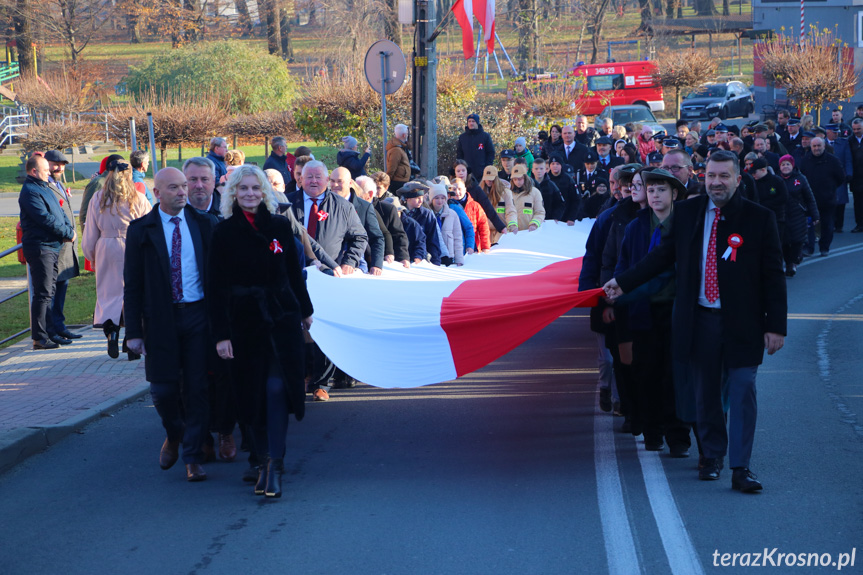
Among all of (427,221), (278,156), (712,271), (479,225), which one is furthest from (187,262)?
(278,156)

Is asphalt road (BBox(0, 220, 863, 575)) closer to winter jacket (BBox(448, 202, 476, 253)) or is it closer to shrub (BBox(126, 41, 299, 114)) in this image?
winter jacket (BBox(448, 202, 476, 253))

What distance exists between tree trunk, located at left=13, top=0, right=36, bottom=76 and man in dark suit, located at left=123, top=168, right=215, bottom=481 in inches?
1825

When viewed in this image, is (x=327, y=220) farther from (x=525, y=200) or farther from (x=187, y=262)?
(x=525, y=200)

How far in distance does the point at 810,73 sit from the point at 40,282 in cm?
2679

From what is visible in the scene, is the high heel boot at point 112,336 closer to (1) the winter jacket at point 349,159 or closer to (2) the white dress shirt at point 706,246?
(1) the winter jacket at point 349,159

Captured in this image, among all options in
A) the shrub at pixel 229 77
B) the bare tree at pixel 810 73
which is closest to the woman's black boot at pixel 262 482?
the bare tree at pixel 810 73

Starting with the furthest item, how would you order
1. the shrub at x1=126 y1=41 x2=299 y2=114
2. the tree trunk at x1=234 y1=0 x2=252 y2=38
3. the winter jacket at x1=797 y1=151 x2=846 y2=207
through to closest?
the tree trunk at x1=234 y1=0 x2=252 y2=38 → the shrub at x1=126 y1=41 x2=299 y2=114 → the winter jacket at x1=797 y1=151 x2=846 y2=207

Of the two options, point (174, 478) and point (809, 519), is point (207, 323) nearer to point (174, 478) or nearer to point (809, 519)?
point (174, 478)

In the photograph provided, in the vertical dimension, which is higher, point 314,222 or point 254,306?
point 314,222

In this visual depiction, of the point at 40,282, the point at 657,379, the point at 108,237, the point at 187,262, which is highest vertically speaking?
the point at 187,262

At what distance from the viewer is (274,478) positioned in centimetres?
620

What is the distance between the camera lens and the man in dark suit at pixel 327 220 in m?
8.45

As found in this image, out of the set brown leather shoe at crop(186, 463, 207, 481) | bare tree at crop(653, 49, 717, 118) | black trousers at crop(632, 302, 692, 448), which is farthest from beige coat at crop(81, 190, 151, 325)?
bare tree at crop(653, 49, 717, 118)

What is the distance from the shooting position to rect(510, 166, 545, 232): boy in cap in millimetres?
13211
